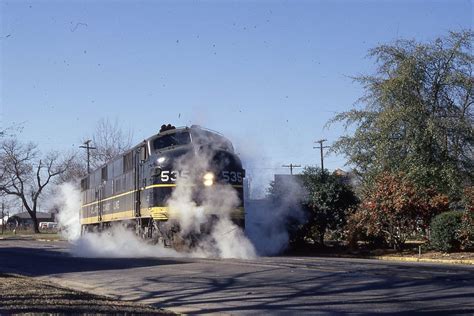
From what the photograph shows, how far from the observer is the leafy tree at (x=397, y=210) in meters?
25.9

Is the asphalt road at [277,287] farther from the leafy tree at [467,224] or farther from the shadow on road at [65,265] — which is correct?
the leafy tree at [467,224]

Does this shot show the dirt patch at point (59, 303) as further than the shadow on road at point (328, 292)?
No

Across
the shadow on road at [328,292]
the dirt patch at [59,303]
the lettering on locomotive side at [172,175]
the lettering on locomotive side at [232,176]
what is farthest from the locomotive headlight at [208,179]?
the dirt patch at [59,303]

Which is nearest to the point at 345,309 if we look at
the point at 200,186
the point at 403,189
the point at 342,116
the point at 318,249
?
the point at 200,186

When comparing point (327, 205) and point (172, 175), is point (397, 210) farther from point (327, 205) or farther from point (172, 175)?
point (172, 175)

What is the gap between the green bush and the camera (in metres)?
24.1

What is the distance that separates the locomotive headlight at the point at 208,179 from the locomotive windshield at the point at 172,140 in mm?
1796

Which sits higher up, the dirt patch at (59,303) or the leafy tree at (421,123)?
the leafy tree at (421,123)

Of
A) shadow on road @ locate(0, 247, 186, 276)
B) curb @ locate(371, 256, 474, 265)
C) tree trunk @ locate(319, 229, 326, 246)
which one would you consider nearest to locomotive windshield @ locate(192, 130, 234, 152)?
shadow on road @ locate(0, 247, 186, 276)

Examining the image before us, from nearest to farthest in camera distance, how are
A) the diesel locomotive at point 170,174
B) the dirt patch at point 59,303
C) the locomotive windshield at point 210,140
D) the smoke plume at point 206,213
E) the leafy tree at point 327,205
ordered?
1. the dirt patch at point 59,303
2. the smoke plume at point 206,213
3. the diesel locomotive at point 170,174
4. the locomotive windshield at point 210,140
5. the leafy tree at point 327,205

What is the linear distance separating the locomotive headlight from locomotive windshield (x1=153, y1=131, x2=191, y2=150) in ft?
5.89

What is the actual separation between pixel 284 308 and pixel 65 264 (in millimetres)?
12759

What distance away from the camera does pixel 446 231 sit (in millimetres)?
24250

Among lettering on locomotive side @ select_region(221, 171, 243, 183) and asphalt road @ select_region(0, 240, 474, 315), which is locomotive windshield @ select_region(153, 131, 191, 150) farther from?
asphalt road @ select_region(0, 240, 474, 315)
